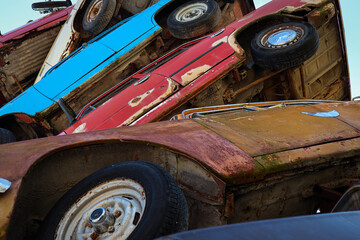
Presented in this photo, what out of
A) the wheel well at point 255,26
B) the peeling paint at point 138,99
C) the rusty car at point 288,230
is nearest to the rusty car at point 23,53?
the peeling paint at point 138,99

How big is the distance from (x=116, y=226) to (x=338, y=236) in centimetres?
105

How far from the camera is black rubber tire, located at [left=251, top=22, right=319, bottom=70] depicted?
4008 millimetres

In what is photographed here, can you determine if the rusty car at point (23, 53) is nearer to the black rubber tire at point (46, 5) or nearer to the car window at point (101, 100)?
the black rubber tire at point (46, 5)

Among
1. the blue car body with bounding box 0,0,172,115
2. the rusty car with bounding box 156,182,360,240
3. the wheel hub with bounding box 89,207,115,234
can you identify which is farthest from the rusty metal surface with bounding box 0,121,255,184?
the blue car body with bounding box 0,0,172,115

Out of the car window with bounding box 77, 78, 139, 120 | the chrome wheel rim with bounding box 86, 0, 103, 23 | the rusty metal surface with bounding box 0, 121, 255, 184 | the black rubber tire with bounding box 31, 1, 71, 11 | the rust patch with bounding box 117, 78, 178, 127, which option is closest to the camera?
the rusty metal surface with bounding box 0, 121, 255, 184

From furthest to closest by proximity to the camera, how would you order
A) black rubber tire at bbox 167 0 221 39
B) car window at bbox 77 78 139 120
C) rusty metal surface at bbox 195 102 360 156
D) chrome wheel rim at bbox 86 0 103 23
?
chrome wheel rim at bbox 86 0 103 23 < black rubber tire at bbox 167 0 221 39 < car window at bbox 77 78 139 120 < rusty metal surface at bbox 195 102 360 156

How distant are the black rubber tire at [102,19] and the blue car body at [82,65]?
25.1 inches

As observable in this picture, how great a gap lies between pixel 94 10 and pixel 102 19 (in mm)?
630

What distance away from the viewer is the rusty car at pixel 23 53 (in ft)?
21.9

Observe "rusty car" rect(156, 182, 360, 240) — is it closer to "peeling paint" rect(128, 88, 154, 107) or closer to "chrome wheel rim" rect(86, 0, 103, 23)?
"peeling paint" rect(128, 88, 154, 107)

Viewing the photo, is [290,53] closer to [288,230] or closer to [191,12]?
[191,12]

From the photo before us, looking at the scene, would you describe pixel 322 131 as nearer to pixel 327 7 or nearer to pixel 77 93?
pixel 327 7

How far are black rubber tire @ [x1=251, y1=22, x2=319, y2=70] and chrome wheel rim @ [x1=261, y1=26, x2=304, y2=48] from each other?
0.17 ft

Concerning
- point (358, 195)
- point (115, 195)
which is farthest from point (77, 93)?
point (358, 195)
